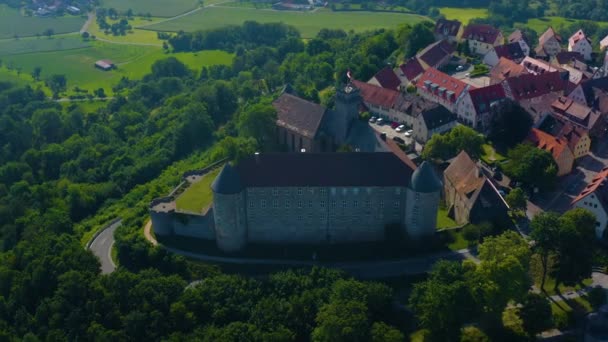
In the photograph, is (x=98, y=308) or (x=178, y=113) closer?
(x=98, y=308)

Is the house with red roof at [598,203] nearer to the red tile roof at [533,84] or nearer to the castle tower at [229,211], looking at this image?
the red tile roof at [533,84]

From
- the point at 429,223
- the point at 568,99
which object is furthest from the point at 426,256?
the point at 568,99

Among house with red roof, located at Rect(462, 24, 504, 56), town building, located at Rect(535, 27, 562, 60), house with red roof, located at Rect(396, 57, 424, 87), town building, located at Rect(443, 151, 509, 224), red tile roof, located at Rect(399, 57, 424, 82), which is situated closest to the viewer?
town building, located at Rect(443, 151, 509, 224)

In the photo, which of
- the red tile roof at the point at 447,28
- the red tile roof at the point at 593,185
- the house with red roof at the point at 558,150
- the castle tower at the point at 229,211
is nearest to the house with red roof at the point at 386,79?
the red tile roof at the point at 447,28

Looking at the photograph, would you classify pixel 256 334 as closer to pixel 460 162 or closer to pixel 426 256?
pixel 426 256

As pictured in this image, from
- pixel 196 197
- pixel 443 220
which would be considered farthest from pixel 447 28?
pixel 196 197

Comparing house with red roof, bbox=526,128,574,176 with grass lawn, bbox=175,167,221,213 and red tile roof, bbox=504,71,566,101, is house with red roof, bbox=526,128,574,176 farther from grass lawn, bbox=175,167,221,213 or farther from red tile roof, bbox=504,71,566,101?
grass lawn, bbox=175,167,221,213

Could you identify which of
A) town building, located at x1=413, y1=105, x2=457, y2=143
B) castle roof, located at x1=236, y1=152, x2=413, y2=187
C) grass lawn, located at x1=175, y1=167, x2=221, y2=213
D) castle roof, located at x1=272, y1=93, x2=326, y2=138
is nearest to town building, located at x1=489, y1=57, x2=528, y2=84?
town building, located at x1=413, y1=105, x2=457, y2=143
